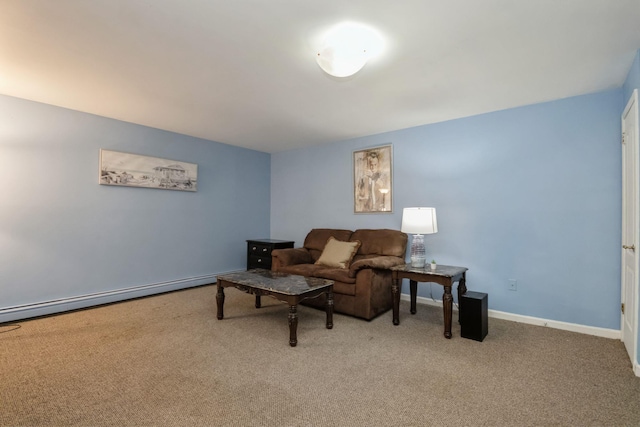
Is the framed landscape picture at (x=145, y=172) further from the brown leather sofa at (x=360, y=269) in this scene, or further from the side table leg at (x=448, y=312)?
the side table leg at (x=448, y=312)

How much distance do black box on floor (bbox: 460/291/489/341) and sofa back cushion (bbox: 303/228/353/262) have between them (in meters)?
1.85

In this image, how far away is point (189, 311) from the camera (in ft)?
11.6

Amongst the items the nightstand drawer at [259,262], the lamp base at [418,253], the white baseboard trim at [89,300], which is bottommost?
the white baseboard trim at [89,300]

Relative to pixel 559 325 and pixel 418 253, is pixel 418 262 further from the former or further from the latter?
pixel 559 325

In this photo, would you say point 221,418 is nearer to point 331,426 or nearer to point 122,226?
point 331,426

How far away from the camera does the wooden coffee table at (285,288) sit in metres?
2.64

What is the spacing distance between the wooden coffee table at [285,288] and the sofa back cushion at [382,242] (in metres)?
1.14

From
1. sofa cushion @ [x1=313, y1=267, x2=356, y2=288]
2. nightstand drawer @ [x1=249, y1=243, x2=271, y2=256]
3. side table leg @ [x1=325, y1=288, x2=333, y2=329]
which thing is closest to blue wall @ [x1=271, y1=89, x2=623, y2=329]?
sofa cushion @ [x1=313, y1=267, x2=356, y2=288]

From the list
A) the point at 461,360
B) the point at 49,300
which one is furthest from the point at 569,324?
the point at 49,300

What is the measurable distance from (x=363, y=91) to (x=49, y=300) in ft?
13.2

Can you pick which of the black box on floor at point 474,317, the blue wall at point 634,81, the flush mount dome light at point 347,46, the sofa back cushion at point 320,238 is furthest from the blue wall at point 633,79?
the sofa back cushion at point 320,238

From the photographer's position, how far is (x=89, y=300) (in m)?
3.66

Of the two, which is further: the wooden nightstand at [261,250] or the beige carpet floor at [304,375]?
the wooden nightstand at [261,250]

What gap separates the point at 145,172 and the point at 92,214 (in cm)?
81
